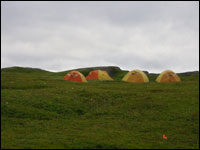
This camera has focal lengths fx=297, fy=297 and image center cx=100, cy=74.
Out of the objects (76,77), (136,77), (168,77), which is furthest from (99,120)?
(168,77)

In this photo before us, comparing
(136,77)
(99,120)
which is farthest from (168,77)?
(99,120)

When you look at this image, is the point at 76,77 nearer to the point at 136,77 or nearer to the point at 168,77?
the point at 136,77

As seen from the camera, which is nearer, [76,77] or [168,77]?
[76,77]

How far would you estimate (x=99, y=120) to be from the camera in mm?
21391

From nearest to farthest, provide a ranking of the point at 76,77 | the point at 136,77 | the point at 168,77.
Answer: the point at 76,77 → the point at 168,77 → the point at 136,77

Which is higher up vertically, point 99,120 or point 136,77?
point 136,77

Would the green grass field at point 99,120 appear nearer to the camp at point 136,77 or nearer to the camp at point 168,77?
the camp at point 136,77

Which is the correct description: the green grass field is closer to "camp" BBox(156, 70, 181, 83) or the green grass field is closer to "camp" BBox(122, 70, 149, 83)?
"camp" BBox(122, 70, 149, 83)

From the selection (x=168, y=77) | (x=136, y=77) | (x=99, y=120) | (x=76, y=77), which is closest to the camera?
(x=99, y=120)

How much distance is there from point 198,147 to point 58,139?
24.4 feet

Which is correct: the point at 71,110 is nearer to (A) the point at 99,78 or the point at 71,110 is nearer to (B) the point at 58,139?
(B) the point at 58,139

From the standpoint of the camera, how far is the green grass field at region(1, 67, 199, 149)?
15688 millimetres

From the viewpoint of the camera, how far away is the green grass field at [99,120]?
51.5 ft

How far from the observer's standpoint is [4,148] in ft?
45.4
